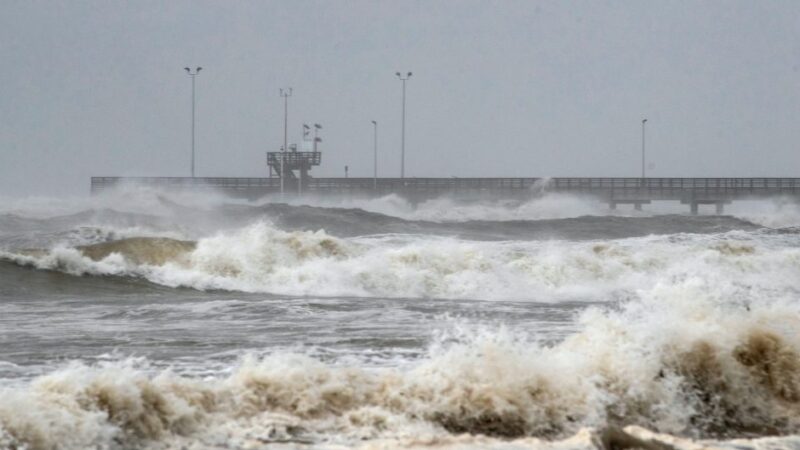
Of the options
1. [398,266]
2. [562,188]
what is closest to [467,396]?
[398,266]

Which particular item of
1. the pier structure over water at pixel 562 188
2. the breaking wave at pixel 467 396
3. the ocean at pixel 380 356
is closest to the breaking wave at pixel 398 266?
the ocean at pixel 380 356

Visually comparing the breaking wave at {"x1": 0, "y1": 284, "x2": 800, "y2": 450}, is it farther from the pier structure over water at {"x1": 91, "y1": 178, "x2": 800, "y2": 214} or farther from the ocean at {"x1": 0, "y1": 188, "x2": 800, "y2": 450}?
the pier structure over water at {"x1": 91, "y1": 178, "x2": 800, "y2": 214}

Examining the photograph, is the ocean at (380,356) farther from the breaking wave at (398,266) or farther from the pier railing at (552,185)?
the pier railing at (552,185)

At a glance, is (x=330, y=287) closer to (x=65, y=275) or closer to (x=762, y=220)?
(x=65, y=275)

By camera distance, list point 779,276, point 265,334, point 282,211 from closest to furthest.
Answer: point 265,334 → point 779,276 → point 282,211

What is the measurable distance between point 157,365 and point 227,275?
11653 mm

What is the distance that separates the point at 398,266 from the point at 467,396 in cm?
1315

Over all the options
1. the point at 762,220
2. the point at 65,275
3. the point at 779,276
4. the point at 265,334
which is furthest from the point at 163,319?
the point at 762,220

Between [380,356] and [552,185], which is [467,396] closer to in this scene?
[380,356]

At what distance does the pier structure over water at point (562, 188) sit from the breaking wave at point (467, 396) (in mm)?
50039

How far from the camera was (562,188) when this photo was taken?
58344 millimetres

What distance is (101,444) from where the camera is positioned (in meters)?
5.53

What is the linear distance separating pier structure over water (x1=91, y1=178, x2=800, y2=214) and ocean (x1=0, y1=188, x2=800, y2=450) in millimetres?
37720

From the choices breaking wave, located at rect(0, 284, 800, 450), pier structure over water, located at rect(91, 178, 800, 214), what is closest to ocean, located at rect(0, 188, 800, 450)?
breaking wave, located at rect(0, 284, 800, 450)
